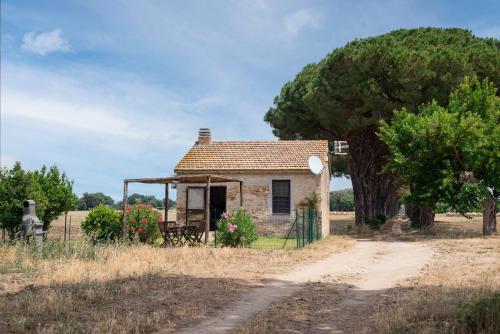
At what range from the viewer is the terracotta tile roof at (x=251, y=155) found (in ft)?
78.4

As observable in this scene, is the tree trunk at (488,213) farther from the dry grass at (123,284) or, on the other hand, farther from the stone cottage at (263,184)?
the dry grass at (123,284)

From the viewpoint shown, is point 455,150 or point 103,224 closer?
point 103,224

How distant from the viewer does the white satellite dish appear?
22828 millimetres

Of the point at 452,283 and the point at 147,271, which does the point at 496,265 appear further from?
the point at 147,271

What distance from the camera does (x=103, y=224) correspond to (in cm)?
1902

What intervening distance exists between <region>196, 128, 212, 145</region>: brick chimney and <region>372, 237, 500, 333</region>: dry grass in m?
14.0

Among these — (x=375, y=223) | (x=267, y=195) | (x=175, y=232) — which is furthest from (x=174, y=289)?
(x=375, y=223)

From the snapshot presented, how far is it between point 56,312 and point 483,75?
2667 centimetres

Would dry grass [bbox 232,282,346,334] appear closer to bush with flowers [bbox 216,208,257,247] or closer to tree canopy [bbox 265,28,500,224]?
bush with flowers [bbox 216,208,257,247]

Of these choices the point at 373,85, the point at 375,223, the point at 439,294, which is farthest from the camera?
the point at 375,223

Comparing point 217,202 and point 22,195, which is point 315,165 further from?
point 22,195

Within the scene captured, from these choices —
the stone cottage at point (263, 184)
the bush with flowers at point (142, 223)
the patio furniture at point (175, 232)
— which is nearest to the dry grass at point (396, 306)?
the patio furniture at point (175, 232)

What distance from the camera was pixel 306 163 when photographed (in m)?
23.6

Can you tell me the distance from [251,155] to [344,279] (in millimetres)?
14163
